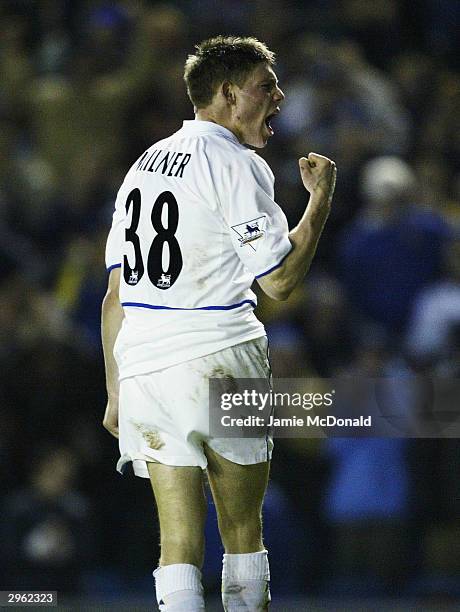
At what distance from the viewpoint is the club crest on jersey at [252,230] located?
365 centimetres

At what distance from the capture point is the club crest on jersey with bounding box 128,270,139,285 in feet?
12.6

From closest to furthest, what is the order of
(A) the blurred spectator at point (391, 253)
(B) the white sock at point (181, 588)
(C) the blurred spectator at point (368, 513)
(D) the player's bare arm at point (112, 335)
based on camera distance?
1. (B) the white sock at point (181, 588)
2. (D) the player's bare arm at point (112, 335)
3. (C) the blurred spectator at point (368, 513)
4. (A) the blurred spectator at point (391, 253)

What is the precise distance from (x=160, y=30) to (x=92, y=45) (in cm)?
47

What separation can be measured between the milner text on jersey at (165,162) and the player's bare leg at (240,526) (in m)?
0.82

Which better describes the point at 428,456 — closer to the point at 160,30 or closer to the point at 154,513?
the point at 154,513

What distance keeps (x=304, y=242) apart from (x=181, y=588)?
1037 millimetres

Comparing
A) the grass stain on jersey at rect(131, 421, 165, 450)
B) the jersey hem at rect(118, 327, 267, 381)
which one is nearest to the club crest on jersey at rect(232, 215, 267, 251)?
the jersey hem at rect(118, 327, 267, 381)

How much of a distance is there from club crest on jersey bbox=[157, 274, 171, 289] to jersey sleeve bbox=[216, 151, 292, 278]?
22 centimetres

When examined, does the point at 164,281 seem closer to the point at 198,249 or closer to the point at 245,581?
the point at 198,249

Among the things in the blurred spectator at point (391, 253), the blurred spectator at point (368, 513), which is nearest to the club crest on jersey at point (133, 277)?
the blurred spectator at point (368, 513)

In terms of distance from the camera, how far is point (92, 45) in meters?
8.31

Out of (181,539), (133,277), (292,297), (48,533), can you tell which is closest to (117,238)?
(133,277)

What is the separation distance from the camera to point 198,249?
12.3ft

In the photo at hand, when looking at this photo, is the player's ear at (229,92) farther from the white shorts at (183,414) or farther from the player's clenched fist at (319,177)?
the white shorts at (183,414)
